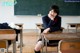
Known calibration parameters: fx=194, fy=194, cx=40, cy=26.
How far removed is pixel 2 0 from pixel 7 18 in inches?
32.0

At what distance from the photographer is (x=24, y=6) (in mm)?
8281

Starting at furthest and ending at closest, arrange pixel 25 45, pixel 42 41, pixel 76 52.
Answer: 1. pixel 25 45
2. pixel 42 41
3. pixel 76 52

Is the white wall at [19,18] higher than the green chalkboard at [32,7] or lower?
lower

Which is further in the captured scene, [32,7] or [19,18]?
[19,18]

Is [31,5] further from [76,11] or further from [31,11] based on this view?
[76,11]

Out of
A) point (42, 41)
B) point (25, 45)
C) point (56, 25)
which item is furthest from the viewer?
point (25, 45)

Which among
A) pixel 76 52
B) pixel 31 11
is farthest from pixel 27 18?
pixel 76 52

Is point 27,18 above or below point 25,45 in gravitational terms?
above

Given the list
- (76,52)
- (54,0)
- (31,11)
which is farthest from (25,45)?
(76,52)

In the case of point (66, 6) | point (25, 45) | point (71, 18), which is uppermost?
point (66, 6)

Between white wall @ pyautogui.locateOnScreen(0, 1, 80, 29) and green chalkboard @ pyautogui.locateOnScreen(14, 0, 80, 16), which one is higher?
green chalkboard @ pyautogui.locateOnScreen(14, 0, 80, 16)

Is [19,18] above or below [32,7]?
below

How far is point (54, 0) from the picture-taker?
8.30 meters

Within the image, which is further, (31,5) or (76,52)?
(31,5)
